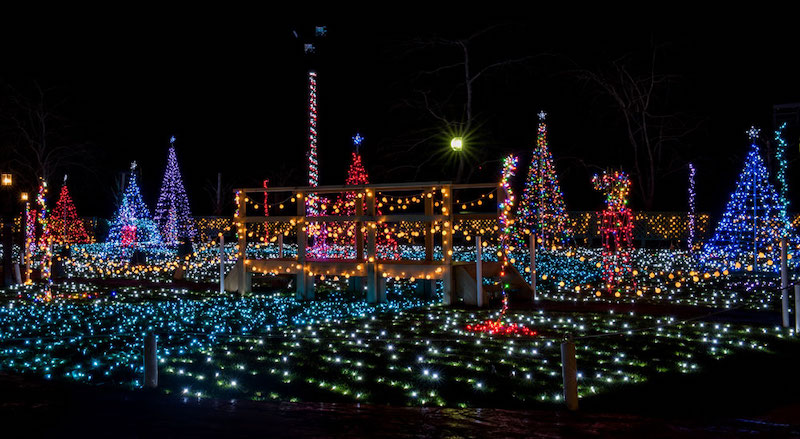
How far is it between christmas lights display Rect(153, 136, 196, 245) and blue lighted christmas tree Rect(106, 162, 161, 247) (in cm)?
68

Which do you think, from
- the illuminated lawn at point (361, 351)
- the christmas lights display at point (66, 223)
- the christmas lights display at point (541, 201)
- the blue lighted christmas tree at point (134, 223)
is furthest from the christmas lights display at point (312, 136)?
the christmas lights display at point (66, 223)

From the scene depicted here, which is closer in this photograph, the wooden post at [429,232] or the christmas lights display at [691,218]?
the wooden post at [429,232]

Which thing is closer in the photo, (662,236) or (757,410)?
(757,410)

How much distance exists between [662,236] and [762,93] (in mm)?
10001

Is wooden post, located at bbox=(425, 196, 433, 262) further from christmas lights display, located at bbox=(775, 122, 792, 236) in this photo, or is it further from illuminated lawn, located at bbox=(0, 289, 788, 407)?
christmas lights display, located at bbox=(775, 122, 792, 236)

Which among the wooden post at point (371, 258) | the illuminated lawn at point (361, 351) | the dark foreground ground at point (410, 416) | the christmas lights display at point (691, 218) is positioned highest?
the christmas lights display at point (691, 218)

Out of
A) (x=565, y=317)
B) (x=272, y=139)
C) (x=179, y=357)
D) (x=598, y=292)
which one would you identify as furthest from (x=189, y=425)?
(x=272, y=139)

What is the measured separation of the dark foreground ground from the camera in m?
5.23

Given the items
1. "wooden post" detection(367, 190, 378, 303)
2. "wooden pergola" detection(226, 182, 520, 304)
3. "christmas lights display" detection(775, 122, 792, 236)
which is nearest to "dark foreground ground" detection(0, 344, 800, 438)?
"wooden pergola" detection(226, 182, 520, 304)

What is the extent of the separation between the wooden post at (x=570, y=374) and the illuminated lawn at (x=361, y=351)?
1.32 ft

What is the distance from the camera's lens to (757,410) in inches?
227

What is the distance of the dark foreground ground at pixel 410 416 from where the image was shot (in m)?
5.23

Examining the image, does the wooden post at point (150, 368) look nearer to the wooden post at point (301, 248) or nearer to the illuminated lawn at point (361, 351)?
the illuminated lawn at point (361, 351)

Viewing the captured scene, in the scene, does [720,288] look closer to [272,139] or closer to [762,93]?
[762,93]
